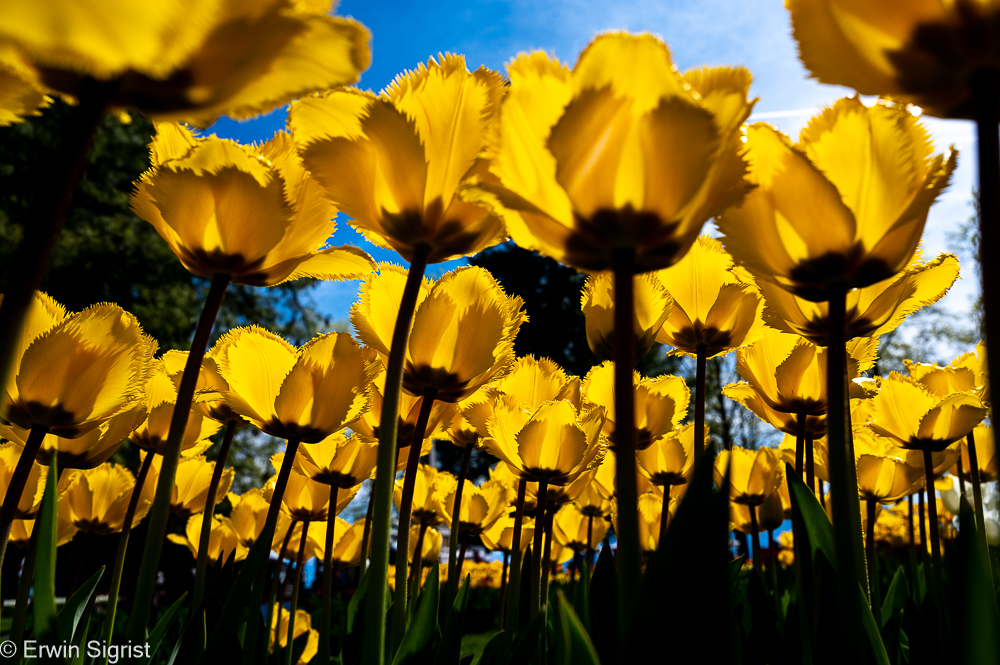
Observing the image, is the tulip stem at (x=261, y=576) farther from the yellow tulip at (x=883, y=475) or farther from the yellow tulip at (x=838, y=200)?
the yellow tulip at (x=883, y=475)

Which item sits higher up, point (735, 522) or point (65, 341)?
point (65, 341)

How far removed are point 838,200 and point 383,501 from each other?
55cm

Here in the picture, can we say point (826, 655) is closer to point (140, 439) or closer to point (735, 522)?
point (140, 439)

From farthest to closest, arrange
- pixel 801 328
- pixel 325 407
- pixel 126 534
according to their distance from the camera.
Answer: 1. pixel 126 534
2. pixel 325 407
3. pixel 801 328

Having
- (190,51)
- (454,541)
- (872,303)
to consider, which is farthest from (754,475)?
(190,51)

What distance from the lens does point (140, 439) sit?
146 centimetres

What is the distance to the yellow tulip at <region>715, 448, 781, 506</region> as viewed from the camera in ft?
6.16

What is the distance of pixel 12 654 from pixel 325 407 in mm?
487

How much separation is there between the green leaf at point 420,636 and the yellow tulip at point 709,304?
772 mm

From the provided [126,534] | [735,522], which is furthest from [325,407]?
[735,522]

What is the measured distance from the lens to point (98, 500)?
1.63m

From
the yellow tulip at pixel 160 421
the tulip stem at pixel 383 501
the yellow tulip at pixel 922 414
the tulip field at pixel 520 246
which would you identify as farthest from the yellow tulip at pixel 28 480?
the yellow tulip at pixel 922 414

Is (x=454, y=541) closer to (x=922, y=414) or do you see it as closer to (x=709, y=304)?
(x=709, y=304)

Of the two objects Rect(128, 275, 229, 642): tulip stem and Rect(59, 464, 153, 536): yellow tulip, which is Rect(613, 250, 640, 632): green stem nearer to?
Rect(128, 275, 229, 642): tulip stem
